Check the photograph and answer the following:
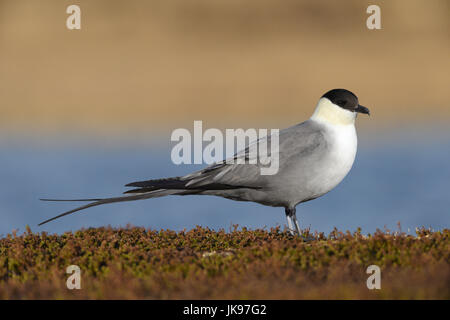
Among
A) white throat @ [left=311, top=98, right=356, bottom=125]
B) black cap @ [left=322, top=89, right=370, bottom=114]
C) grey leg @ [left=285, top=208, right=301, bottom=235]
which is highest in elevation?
black cap @ [left=322, top=89, right=370, bottom=114]

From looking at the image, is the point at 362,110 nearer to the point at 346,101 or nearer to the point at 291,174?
the point at 346,101

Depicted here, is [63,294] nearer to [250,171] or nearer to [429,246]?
[250,171]

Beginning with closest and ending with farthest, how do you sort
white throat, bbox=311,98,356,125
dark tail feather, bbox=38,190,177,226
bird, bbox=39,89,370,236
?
dark tail feather, bbox=38,190,177,226 → bird, bbox=39,89,370,236 → white throat, bbox=311,98,356,125

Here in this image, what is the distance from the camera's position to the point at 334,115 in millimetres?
7930

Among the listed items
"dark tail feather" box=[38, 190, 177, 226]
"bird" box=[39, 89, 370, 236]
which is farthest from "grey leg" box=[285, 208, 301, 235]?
"dark tail feather" box=[38, 190, 177, 226]

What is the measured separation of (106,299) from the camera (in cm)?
507

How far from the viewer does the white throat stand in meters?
7.91

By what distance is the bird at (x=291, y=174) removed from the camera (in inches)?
294

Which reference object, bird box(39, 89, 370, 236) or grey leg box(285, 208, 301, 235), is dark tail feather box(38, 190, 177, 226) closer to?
bird box(39, 89, 370, 236)

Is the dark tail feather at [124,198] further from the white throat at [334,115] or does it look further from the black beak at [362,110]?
the black beak at [362,110]

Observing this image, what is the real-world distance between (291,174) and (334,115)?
1.17 meters

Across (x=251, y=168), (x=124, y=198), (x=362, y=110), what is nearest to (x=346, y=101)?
(x=362, y=110)

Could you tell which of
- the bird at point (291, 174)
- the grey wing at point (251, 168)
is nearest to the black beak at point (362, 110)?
the bird at point (291, 174)
